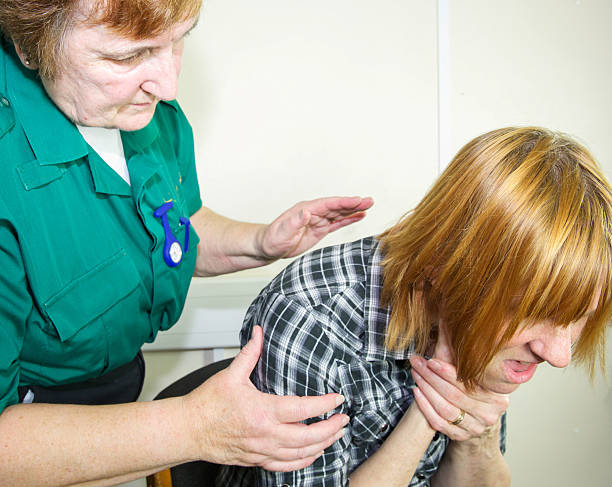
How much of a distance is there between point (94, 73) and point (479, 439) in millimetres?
881

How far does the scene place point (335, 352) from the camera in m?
0.99

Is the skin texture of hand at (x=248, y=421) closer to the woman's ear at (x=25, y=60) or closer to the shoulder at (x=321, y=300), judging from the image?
the shoulder at (x=321, y=300)

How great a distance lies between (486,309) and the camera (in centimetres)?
83

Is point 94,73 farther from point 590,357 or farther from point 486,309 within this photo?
point 590,357

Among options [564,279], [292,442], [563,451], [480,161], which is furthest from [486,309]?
[563,451]

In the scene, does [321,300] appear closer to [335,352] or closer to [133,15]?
[335,352]

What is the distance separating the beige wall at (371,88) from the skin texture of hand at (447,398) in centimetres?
83

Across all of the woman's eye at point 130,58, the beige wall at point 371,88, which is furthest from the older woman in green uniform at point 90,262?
the beige wall at point 371,88

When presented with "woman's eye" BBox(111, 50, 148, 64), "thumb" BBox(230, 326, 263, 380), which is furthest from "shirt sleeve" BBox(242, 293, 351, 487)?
"woman's eye" BBox(111, 50, 148, 64)

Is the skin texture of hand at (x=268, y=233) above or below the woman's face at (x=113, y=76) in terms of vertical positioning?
below

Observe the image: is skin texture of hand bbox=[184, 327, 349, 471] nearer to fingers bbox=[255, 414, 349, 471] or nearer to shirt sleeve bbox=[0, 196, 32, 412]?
fingers bbox=[255, 414, 349, 471]

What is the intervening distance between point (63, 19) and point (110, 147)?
308 millimetres

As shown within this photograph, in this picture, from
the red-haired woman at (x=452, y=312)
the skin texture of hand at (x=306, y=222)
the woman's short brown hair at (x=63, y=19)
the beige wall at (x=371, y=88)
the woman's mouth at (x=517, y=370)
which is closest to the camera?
the woman's short brown hair at (x=63, y=19)

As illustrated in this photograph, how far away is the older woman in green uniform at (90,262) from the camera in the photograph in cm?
73
